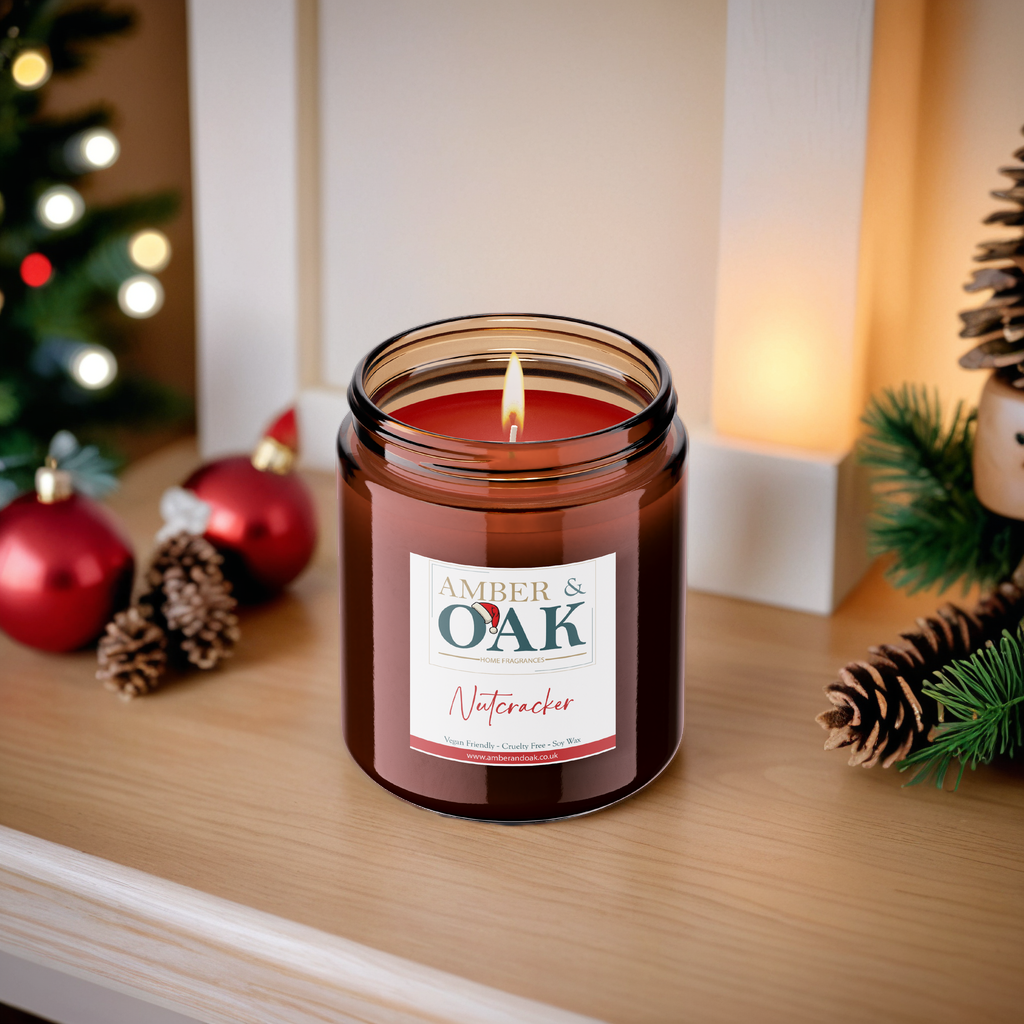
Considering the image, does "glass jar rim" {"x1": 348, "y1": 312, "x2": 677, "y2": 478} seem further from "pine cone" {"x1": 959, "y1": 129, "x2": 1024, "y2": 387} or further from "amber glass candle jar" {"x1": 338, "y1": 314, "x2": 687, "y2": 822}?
"pine cone" {"x1": 959, "y1": 129, "x2": 1024, "y2": 387}

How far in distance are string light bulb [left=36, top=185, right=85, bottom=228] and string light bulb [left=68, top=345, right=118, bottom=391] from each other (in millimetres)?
78

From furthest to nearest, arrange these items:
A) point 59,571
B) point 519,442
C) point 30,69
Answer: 1. point 30,69
2. point 59,571
3. point 519,442

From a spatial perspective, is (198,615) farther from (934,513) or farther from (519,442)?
(934,513)

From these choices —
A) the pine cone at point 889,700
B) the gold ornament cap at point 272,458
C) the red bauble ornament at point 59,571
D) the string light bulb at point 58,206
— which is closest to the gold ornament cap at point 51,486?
the red bauble ornament at point 59,571

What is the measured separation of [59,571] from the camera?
0.61 meters

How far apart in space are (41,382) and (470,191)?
0.30 metres

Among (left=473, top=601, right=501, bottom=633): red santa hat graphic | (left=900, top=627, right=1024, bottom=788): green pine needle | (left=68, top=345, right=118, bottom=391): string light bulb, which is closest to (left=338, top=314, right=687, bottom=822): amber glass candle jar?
(left=473, top=601, right=501, bottom=633): red santa hat graphic

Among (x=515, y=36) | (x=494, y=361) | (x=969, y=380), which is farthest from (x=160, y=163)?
(x=969, y=380)

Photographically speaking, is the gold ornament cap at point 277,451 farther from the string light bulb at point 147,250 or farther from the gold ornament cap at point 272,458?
the string light bulb at point 147,250

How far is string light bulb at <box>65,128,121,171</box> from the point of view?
770 millimetres

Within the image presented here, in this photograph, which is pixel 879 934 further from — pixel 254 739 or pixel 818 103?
pixel 818 103

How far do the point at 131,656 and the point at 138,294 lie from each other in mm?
291

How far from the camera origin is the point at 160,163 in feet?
3.04

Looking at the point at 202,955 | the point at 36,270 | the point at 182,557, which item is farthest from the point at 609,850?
the point at 36,270
